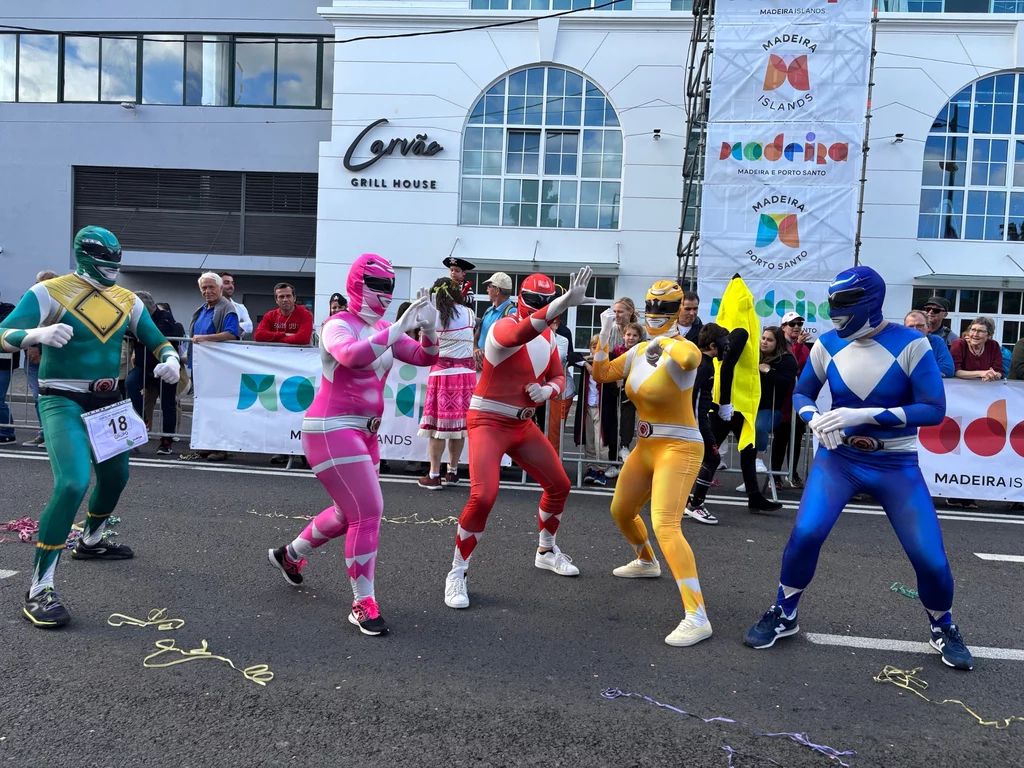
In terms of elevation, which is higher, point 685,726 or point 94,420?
point 94,420

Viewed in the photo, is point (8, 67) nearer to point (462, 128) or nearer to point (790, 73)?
point (462, 128)

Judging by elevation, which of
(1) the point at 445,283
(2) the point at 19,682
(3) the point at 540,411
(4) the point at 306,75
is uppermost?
(4) the point at 306,75

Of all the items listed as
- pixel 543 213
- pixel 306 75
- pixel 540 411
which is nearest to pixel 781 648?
pixel 540 411

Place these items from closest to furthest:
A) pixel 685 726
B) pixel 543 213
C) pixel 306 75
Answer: pixel 685 726, pixel 543 213, pixel 306 75

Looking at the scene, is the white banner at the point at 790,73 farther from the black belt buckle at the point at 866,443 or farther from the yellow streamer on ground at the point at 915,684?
the yellow streamer on ground at the point at 915,684

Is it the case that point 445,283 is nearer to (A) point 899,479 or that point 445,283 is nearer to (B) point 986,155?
(A) point 899,479

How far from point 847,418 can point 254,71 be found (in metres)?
23.9

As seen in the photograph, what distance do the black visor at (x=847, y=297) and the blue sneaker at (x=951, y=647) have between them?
1.81m

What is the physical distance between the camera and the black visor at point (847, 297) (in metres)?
4.23

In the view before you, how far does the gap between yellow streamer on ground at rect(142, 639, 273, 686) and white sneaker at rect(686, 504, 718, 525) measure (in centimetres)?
446

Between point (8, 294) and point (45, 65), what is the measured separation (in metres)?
7.31

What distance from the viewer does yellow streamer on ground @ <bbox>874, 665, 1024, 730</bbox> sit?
11.6 ft

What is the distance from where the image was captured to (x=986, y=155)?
1872 cm

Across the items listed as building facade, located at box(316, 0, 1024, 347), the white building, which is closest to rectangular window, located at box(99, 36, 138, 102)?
the white building
